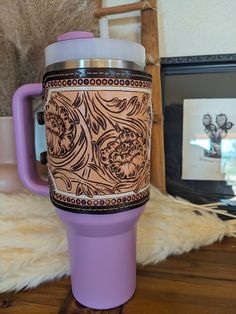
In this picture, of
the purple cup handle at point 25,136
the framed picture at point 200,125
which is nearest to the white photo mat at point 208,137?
the framed picture at point 200,125

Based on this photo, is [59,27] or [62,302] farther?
[59,27]

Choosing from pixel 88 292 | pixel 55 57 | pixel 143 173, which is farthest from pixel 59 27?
pixel 88 292

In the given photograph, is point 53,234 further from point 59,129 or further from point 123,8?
point 123,8

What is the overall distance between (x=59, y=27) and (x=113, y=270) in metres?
0.41

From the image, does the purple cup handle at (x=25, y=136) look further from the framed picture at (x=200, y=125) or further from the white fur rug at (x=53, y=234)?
the framed picture at (x=200, y=125)

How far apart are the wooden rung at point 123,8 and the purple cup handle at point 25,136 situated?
229mm

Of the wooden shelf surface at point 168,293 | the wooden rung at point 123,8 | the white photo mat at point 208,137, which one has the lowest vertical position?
the wooden shelf surface at point 168,293

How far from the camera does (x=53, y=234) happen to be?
0.44 meters

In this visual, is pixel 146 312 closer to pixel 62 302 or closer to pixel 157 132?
pixel 62 302

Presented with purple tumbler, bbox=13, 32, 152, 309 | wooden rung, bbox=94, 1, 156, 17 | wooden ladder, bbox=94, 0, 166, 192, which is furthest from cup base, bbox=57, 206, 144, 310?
wooden rung, bbox=94, 1, 156, 17

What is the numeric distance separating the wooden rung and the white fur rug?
322mm

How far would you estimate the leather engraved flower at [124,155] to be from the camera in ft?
1.03

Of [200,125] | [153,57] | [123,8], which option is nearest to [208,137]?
[200,125]

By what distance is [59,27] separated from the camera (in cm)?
51
